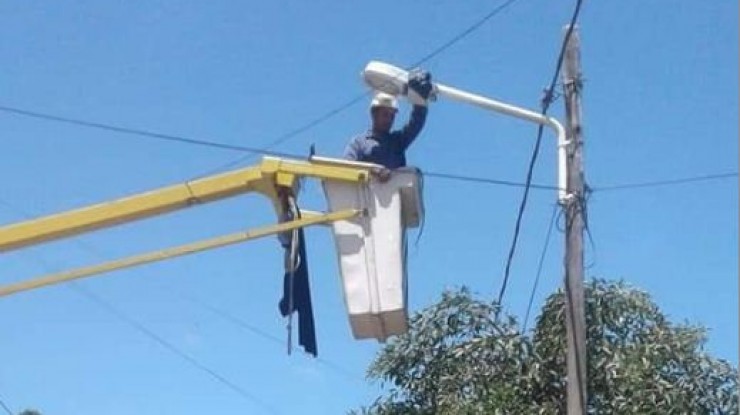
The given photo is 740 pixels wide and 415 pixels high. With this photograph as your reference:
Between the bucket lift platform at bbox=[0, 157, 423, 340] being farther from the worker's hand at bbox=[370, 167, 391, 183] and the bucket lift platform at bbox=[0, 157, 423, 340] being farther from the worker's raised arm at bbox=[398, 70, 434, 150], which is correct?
the worker's raised arm at bbox=[398, 70, 434, 150]

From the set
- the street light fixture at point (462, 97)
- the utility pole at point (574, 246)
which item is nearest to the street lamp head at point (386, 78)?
the street light fixture at point (462, 97)

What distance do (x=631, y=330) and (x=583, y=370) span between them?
1.68 metres

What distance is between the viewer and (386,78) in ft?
29.8

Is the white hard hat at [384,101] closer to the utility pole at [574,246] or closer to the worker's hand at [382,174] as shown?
the worker's hand at [382,174]

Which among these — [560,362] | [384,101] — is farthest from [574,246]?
[384,101]

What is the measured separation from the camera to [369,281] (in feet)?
24.5

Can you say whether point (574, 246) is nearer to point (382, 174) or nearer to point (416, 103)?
point (416, 103)

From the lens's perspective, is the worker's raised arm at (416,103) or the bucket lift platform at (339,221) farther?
the worker's raised arm at (416,103)

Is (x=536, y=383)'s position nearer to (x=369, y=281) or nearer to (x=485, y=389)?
(x=485, y=389)

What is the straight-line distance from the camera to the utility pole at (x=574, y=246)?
11.3m

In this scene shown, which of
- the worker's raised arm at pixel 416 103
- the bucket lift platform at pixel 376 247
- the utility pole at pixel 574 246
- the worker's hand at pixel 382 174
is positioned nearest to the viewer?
the bucket lift platform at pixel 376 247

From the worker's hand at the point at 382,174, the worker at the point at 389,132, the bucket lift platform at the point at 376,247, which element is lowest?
the bucket lift platform at the point at 376,247

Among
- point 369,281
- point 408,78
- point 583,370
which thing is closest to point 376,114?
point 408,78

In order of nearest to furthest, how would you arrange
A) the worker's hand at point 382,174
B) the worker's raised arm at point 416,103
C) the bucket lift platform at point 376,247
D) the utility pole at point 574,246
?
the bucket lift platform at point 376,247
the worker's hand at point 382,174
the worker's raised arm at point 416,103
the utility pole at point 574,246
